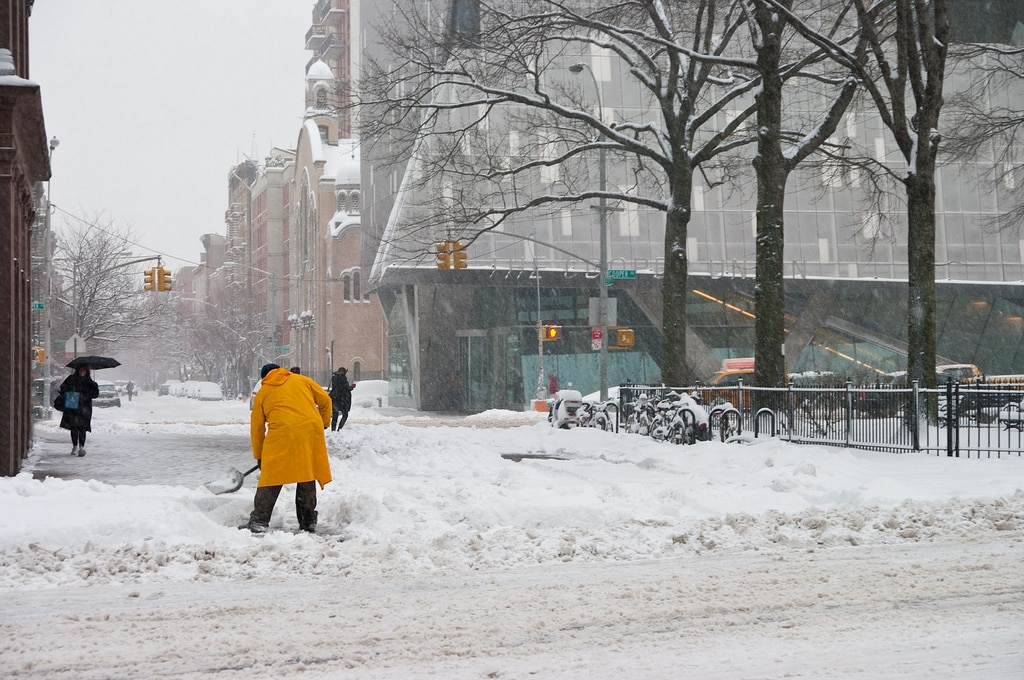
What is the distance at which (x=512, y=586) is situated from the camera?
8227 mm

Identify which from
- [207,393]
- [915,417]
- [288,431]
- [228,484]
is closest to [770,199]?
[915,417]

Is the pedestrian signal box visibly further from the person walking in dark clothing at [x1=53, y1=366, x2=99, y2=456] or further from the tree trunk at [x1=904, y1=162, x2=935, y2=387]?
the tree trunk at [x1=904, y1=162, x2=935, y2=387]

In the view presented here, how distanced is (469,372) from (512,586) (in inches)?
1932

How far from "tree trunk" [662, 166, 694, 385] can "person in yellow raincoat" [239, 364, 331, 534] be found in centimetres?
1566

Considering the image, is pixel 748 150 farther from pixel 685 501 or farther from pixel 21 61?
pixel 685 501

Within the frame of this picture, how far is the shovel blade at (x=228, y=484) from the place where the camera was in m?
12.0

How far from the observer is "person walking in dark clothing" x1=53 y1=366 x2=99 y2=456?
20.6 m

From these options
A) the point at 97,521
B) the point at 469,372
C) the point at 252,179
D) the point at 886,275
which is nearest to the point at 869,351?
the point at 886,275

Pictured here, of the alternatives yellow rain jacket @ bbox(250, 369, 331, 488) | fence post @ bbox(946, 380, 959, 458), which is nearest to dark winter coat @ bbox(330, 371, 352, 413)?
fence post @ bbox(946, 380, 959, 458)

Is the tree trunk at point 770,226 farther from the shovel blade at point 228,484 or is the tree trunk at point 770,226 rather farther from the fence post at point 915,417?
the shovel blade at point 228,484

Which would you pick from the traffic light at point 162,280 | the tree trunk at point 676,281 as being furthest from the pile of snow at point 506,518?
the traffic light at point 162,280

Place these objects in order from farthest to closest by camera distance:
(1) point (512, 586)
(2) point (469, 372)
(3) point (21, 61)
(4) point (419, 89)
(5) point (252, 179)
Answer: (5) point (252, 179) < (2) point (469, 372) < (4) point (419, 89) < (3) point (21, 61) < (1) point (512, 586)

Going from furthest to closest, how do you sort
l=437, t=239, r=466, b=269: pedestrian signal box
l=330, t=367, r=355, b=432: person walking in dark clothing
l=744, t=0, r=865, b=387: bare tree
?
l=330, t=367, r=355, b=432: person walking in dark clothing
l=437, t=239, r=466, b=269: pedestrian signal box
l=744, t=0, r=865, b=387: bare tree

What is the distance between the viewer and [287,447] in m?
10.4
